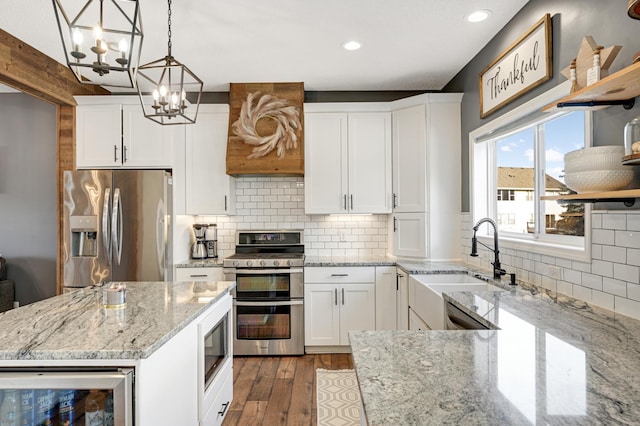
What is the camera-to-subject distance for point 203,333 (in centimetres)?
177

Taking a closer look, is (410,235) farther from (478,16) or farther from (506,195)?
(478,16)

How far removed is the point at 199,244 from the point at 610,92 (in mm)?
3547

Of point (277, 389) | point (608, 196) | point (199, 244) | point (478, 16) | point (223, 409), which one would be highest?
point (478, 16)

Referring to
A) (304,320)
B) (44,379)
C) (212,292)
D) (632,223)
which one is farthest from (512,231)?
(44,379)

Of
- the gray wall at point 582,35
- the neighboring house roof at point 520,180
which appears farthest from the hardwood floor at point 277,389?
the gray wall at point 582,35

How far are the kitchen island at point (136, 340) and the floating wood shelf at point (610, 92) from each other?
1.89m

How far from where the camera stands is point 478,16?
2467mm

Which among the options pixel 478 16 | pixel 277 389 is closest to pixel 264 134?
pixel 478 16

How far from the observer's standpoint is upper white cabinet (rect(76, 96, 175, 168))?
3549 millimetres

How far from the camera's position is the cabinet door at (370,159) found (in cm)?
370

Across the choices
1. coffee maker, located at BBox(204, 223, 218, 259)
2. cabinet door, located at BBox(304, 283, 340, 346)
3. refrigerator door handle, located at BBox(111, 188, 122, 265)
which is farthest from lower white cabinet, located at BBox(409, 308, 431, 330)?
refrigerator door handle, located at BBox(111, 188, 122, 265)

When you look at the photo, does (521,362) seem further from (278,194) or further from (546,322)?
(278,194)

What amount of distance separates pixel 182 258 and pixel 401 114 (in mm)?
2661

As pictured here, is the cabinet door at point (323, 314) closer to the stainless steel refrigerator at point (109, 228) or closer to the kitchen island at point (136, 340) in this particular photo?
the stainless steel refrigerator at point (109, 228)
